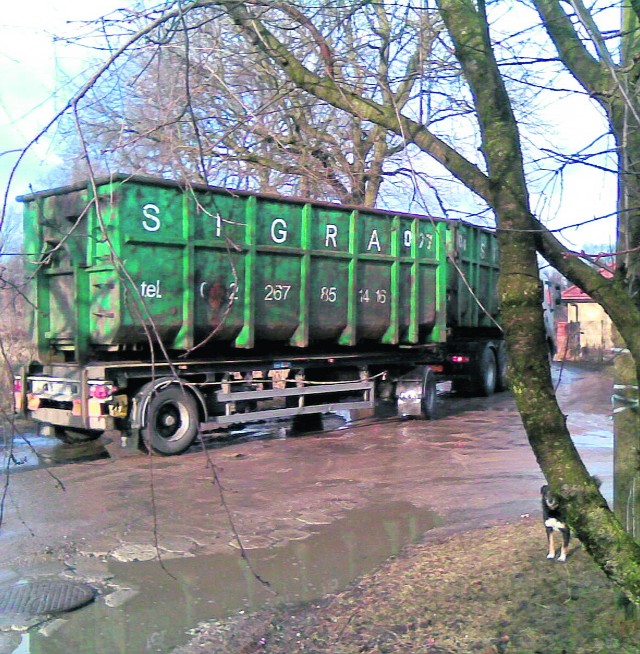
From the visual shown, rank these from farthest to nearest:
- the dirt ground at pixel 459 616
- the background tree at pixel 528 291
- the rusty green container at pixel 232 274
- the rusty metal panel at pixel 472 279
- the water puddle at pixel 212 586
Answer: the rusty metal panel at pixel 472 279, the rusty green container at pixel 232 274, the water puddle at pixel 212 586, the dirt ground at pixel 459 616, the background tree at pixel 528 291

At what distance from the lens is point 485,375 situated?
17.3 meters

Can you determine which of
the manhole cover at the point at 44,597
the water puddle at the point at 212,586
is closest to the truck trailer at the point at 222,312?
the water puddle at the point at 212,586

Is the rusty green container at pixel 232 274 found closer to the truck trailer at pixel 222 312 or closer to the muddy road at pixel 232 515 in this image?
the truck trailer at pixel 222 312

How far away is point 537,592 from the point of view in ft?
15.5

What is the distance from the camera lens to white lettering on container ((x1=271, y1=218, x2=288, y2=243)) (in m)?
11.0

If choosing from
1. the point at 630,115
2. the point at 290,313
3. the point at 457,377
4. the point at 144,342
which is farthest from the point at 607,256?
the point at 457,377

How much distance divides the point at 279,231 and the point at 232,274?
8.62 ft

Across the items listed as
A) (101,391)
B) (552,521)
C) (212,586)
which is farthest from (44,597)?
(101,391)

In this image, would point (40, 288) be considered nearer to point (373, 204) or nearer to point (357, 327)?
point (357, 327)

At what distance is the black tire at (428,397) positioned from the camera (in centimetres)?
1362

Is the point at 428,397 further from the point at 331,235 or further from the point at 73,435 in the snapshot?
the point at 73,435

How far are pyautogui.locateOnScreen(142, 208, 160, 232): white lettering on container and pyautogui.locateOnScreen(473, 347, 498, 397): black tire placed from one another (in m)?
9.37

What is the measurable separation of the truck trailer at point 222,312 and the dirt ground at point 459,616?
312cm

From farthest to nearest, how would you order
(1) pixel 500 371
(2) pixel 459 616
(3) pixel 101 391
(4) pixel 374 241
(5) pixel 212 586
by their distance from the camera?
1. (1) pixel 500 371
2. (4) pixel 374 241
3. (3) pixel 101 391
4. (5) pixel 212 586
5. (2) pixel 459 616
